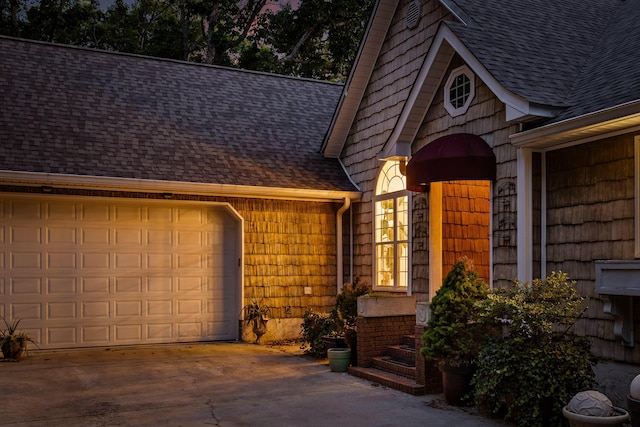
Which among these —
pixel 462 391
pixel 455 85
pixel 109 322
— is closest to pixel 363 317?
pixel 462 391

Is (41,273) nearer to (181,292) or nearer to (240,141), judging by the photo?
(181,292)

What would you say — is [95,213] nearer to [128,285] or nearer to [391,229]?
[128,285]

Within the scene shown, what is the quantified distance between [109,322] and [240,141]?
4.66 metres

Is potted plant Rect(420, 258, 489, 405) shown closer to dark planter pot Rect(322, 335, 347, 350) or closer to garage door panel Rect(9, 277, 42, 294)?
dark planter pot Rect(322, 335, 347, 350)

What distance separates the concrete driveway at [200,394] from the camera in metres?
7.09

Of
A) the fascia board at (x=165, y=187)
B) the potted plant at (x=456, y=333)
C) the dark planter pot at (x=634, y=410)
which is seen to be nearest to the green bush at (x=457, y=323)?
the potted plant at (x=456, y=333)

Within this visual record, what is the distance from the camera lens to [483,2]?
439 inches

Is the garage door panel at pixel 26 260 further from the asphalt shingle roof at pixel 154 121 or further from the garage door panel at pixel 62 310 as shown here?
the asphalt shingle roof at pixel 154 121

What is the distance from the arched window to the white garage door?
286 centimetres

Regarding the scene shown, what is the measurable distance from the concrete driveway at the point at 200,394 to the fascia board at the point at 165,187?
296cm

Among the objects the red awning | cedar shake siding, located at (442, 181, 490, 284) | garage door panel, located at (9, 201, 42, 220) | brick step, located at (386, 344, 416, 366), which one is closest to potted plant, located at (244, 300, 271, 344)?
brick step, located at (386, 344, 416, 366)

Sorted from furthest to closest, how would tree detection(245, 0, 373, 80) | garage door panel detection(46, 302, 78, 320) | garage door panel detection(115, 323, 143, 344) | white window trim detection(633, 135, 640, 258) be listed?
1. tree detection(245, 0, 373, 80)
2. garage door panel detection(115, 323, 143, 344)
3. garage door panel detection(46, 302, 78, 320)
4. white window trim detection(633, 135, 640, 258)

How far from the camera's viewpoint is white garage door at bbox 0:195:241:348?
462 inches

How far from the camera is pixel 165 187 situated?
1218cm
